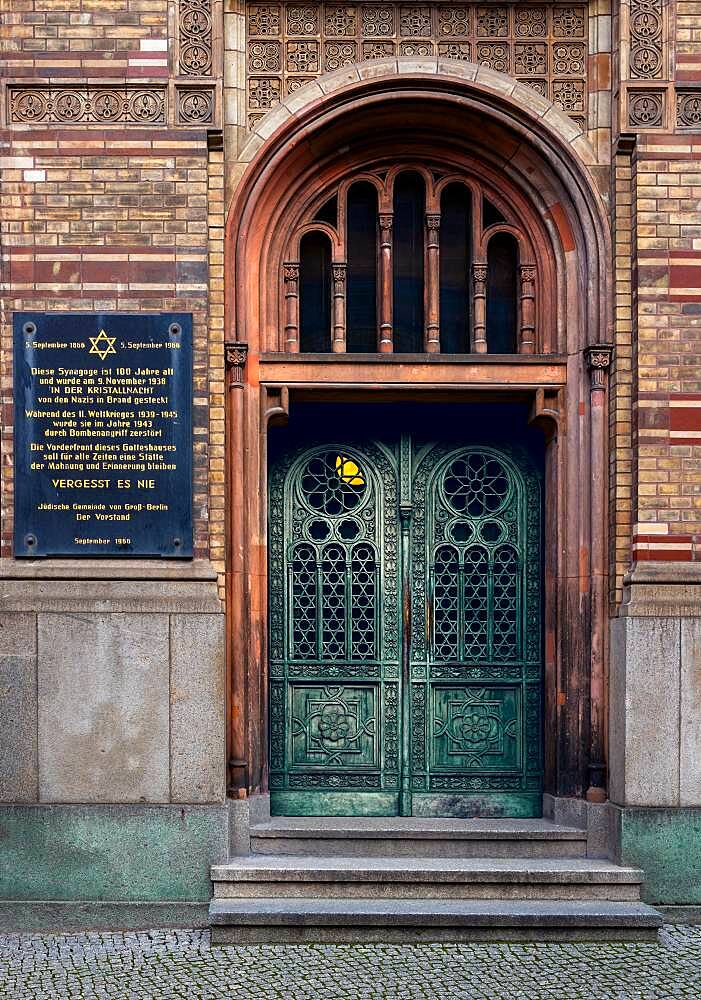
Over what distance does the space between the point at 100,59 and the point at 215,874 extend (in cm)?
590

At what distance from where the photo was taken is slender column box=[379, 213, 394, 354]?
30.6 feet

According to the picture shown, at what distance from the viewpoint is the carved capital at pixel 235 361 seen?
29.6 ft

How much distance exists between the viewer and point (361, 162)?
9.51m

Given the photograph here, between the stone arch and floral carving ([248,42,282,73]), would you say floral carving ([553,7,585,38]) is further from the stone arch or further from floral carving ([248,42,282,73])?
floral carving ([248,42,282,73])

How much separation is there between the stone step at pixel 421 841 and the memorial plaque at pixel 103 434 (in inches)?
A: 87.7

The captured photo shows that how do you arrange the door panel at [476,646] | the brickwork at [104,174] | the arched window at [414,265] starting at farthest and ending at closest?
the door panel at [476,646]
the arched window at [414,265]
the brickwork at [104,174]

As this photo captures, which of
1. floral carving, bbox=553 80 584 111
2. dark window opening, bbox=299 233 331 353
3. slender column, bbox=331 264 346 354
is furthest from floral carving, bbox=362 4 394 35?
slender column, bbox=331 264 346 354

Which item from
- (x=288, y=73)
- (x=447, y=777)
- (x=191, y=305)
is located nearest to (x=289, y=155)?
(x=288, y=73)

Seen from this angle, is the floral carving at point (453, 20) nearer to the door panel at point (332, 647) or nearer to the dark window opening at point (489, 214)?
the dark window opening at point (489, 214)

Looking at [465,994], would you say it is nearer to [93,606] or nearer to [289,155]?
[93,606]

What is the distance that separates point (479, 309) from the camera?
939 cm

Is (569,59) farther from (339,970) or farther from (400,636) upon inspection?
(339,970)

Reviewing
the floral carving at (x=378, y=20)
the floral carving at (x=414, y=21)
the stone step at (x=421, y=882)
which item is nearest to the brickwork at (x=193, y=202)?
the floral carving at (x=378, y=20)

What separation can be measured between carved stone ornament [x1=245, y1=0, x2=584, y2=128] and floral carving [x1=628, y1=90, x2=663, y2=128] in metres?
0.41
